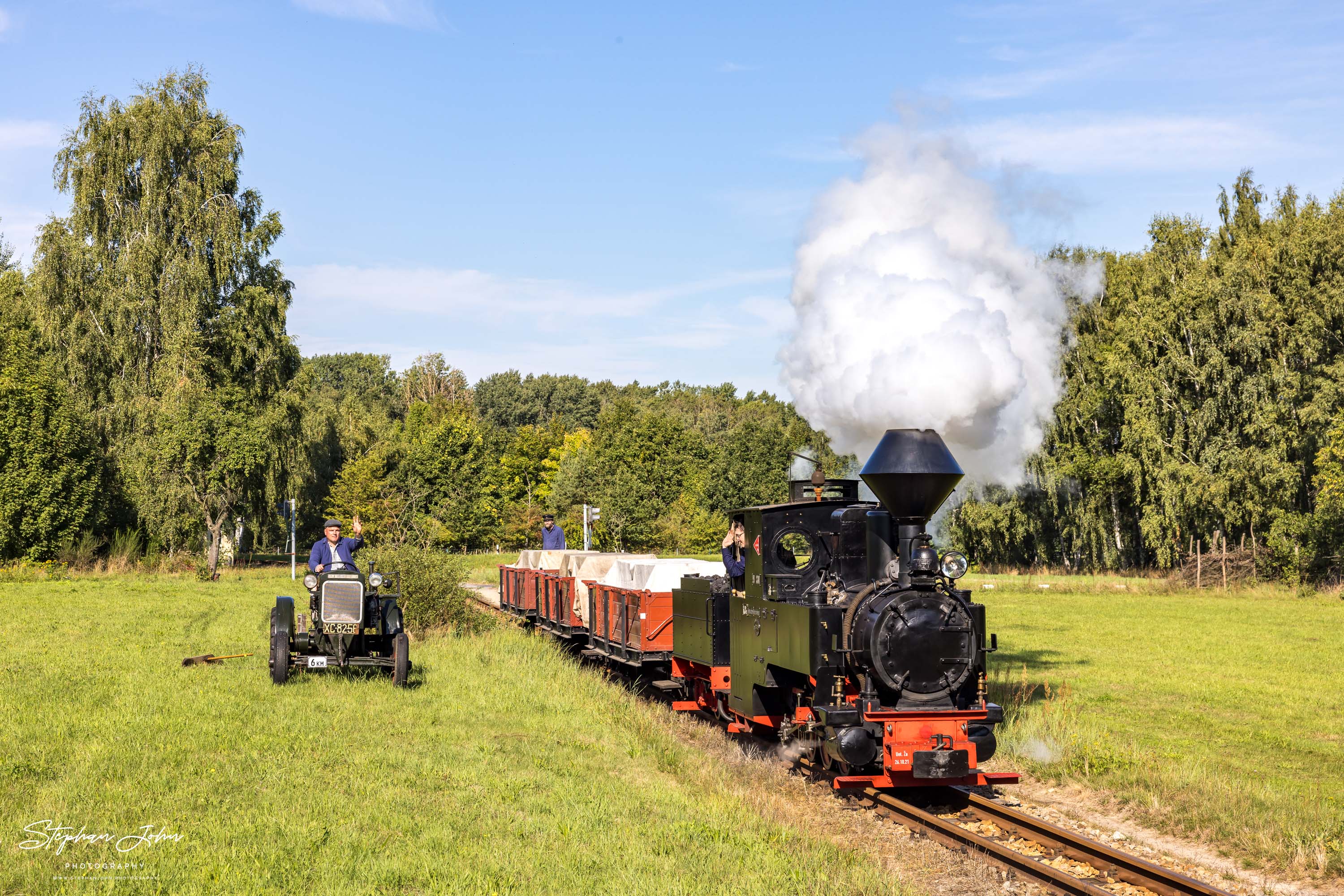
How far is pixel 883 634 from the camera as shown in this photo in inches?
360

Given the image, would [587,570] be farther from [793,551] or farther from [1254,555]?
[1254,555]

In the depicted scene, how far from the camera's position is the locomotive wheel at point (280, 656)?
13047 millimetres

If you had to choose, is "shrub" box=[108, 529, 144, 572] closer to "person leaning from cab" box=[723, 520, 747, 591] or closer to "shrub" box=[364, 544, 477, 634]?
"shrub" box=[364, 544, 477, 634]

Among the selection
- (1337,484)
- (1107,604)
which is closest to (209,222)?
(1107,604)

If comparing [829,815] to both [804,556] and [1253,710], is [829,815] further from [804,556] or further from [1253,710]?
[1253,710]

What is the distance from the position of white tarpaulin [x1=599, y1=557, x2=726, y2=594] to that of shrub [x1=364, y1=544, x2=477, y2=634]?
4.63 metres

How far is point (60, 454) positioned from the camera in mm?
35469

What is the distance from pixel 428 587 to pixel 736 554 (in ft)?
29.3

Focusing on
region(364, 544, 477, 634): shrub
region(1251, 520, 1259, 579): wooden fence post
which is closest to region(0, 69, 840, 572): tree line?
region(364, 544, 477, 634): shrub

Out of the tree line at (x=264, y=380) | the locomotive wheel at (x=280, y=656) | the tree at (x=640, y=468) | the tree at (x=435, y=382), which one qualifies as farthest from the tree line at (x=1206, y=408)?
the tree at (x=435, y=382)

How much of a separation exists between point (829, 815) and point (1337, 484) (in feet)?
97.9

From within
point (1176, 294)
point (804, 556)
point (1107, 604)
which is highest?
point (1176, 294)

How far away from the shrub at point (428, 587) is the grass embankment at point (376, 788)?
14.0 ft

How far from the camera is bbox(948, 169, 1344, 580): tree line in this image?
36781 mm
